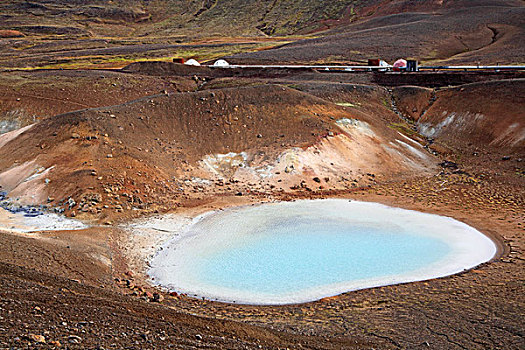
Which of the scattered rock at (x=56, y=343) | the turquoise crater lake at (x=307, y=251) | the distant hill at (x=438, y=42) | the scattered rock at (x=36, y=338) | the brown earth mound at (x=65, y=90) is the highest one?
the distant hill at (x=438, y=42)

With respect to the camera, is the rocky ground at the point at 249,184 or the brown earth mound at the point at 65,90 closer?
the rocky ground at the point at 249,184

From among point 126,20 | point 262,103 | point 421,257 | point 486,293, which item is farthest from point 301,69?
point 126,20

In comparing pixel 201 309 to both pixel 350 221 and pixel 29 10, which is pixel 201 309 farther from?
pixel 29 10

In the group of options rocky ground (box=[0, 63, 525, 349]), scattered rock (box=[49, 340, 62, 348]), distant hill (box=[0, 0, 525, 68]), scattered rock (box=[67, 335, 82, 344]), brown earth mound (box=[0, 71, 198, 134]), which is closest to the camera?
scattered rock (box=[49, 340, 62, 348])

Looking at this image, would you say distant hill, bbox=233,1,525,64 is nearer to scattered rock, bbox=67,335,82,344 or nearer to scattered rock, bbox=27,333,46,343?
scattered rock, bbox=67,335,82,344

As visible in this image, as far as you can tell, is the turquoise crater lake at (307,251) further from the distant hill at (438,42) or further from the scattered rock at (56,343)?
the distant hill at (438,42)

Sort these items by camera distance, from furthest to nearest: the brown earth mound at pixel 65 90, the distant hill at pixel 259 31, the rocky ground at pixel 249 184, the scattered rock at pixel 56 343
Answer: the distant hill at pixel 259 31, the brown earth mound at pixel 65 90, the rocky ground at pixel 249 184, the scattered rock at pixel 56 343

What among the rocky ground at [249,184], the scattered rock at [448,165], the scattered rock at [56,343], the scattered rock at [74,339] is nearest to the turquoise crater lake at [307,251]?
the rocky ground at [249,184]

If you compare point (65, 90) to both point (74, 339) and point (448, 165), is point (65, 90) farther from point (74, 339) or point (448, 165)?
point (74, 339)

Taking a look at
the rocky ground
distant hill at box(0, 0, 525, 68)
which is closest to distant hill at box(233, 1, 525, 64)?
distant hill at box(0, 0, 525, 68)

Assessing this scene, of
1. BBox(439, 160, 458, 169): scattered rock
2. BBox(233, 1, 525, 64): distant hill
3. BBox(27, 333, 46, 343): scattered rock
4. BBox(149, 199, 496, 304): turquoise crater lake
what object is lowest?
BBox(27, 333, 46, 343): scattered rock
